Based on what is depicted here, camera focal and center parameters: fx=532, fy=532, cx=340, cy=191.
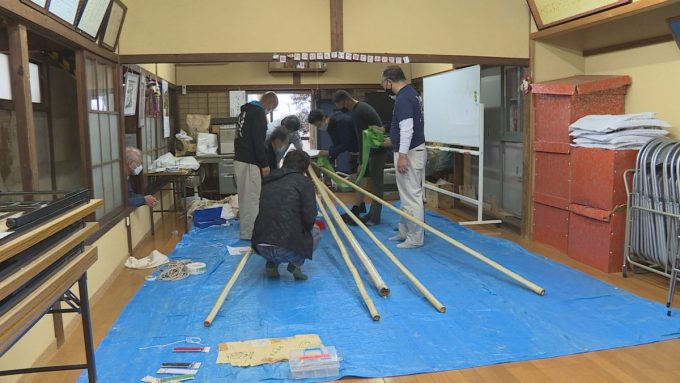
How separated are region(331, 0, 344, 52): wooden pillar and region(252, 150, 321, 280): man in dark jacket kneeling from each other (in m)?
1.44

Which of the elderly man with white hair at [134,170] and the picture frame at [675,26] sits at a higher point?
the picture frame at [675,26]

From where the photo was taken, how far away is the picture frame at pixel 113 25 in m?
4.09

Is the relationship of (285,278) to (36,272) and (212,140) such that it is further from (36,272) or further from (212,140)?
(212,140)

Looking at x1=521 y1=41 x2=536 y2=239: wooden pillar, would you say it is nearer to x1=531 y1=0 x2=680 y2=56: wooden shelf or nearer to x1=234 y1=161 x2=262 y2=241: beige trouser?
x1=531 y1=0 x2=680 y2=56: wooden shelf

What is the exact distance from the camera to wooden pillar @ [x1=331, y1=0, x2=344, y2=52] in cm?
474

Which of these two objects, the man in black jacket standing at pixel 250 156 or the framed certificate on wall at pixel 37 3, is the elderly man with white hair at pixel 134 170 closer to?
the man in black jacket standing at pixel 250 156

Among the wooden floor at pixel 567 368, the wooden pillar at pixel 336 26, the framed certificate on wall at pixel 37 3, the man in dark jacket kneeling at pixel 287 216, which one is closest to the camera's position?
the wooden floor at pixel 567 368

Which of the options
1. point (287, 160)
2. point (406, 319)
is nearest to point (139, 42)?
point (287, 160)

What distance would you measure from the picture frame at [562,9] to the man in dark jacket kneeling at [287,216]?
254cm

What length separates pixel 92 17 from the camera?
12.3 feet

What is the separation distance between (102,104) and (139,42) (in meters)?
0.66

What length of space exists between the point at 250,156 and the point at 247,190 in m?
0.33

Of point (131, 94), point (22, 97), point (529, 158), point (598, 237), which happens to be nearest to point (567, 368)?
point (598, 237)

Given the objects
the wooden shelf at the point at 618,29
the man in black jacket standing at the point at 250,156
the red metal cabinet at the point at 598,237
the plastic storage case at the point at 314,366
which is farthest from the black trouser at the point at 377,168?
the plastic storage case at the point at 314,366
